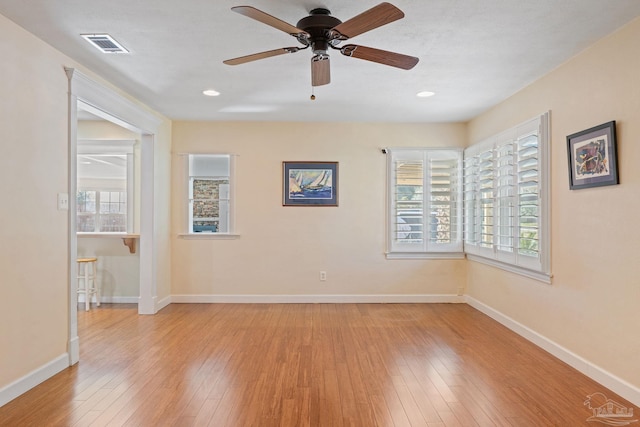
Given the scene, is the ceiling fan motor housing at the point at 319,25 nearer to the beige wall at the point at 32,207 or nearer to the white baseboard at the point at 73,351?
the beige wall at the point at 32,207

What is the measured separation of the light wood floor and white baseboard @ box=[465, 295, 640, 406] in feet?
0.22

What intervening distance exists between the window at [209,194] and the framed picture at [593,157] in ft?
13.2

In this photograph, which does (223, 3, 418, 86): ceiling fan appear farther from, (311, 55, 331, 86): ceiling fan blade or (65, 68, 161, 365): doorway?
(65, 68, 161, 365): doorway

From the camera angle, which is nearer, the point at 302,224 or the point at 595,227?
the point at 595,227

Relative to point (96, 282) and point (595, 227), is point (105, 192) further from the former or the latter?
point (595, 227)

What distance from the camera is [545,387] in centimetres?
271

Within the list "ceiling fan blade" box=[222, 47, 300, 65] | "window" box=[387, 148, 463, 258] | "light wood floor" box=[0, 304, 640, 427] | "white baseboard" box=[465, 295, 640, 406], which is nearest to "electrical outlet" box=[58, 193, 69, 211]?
"light wood floor" box=[0, 304, 640, 427]

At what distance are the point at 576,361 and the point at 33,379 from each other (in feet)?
13.7

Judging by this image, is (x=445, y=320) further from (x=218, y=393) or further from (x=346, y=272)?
(x=218, y=393)

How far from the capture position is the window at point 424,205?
525 cm

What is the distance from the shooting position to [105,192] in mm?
5215

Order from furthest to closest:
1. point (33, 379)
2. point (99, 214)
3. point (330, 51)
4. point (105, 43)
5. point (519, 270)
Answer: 1. point (99, 214)
2. point (519, 270)
3. point (330, 51)
4. point (105, 43)
5. point (33, 379)

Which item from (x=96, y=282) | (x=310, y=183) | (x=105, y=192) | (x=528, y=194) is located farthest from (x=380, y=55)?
(x=96, y=282)

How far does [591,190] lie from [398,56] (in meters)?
1.88
